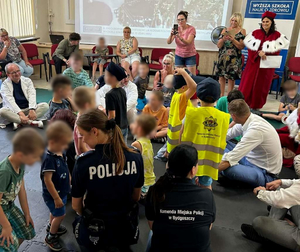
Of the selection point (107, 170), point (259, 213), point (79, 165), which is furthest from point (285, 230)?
point (79, 165)

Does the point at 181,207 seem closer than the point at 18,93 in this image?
Yes

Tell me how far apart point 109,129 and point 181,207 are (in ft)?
1.93

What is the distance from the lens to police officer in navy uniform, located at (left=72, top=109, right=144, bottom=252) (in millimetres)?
1437

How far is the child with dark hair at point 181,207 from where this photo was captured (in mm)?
1509

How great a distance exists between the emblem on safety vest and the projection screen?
576 cm

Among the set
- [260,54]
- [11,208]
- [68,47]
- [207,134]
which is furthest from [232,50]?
[11,208]

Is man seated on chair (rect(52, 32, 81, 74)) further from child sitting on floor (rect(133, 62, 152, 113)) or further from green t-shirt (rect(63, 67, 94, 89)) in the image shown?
child sitting on floor (rect(133, 62, 152, 113))

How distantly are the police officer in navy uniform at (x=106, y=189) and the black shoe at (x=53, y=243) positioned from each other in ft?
1.54

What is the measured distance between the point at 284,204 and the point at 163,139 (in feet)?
7.14

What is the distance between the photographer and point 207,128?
7.07 feet

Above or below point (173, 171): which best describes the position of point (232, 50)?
above

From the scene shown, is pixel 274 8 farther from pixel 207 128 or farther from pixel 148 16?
pixel 207 128

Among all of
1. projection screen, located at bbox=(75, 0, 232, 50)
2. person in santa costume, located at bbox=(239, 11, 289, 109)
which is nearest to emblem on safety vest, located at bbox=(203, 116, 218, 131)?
person in santa costume, located at bbox=(239, 11, 289, 109)

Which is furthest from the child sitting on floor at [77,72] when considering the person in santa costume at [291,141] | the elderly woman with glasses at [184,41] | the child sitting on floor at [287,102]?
the elderly woman with glasses at [184,41]
